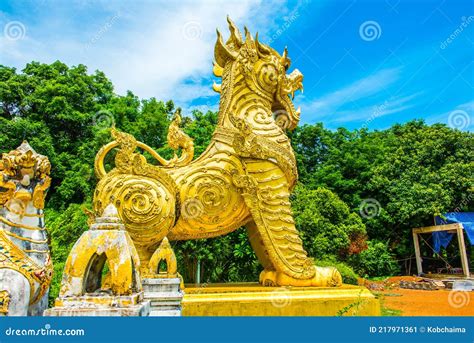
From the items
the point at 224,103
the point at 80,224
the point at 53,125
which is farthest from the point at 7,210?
the point at 53,125

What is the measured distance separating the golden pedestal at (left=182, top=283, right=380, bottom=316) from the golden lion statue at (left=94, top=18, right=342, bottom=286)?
1.23ft

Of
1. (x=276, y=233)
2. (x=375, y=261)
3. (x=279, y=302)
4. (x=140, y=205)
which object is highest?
(x=140, y=205)

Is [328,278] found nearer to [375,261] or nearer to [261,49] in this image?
[261,49]

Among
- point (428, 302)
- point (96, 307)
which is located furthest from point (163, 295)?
point (428, 302)

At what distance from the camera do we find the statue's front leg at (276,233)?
18.1 ft

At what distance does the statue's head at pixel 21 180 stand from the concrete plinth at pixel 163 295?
4.83ft

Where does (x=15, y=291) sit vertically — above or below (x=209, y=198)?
below

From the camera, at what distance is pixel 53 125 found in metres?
17.7

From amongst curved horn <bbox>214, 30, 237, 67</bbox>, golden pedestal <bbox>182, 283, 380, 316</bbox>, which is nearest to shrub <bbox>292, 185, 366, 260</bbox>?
golden pedestal <bbox>182, 283, 380, 316</bbox>

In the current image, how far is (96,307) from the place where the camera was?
2.70m

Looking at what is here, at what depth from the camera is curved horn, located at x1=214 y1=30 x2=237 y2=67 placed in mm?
6371

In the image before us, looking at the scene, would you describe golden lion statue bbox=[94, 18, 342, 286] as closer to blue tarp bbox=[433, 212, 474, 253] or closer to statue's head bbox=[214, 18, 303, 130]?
statue's head bbox=[214, 18, 303, 130]

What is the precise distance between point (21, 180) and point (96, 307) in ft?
4.50

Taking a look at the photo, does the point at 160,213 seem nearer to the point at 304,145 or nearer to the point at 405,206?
the point at 405,206
